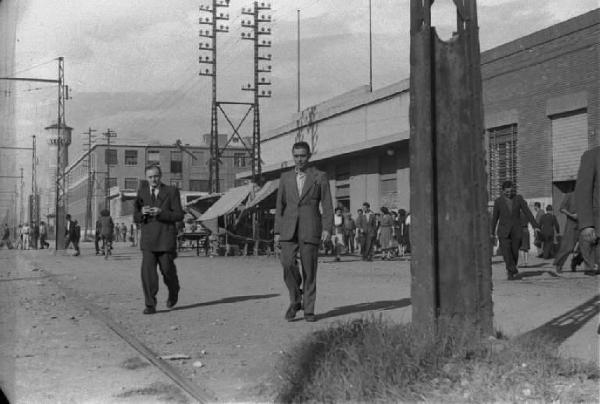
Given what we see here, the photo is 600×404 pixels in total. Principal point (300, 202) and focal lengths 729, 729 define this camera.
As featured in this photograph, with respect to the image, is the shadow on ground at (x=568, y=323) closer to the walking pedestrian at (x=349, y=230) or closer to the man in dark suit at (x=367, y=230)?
the man in dark suit at (x=367, y=230)

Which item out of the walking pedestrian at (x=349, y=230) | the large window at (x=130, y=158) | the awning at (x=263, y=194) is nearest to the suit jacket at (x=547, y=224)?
the walking pedestrian at (x=349, y=230)

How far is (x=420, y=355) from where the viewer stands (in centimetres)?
439

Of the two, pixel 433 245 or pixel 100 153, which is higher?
pixel 100 153

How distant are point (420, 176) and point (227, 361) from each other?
81.5 inches

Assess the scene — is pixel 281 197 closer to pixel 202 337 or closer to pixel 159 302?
pixel 202 337

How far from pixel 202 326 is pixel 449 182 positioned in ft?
11.6

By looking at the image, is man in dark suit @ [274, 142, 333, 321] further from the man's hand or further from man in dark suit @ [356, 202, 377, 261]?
man in dark suit @ [356, 202, 377, 261]

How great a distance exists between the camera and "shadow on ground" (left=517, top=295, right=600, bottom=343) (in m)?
6.26

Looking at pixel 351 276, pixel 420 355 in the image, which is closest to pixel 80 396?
pixel 420 355

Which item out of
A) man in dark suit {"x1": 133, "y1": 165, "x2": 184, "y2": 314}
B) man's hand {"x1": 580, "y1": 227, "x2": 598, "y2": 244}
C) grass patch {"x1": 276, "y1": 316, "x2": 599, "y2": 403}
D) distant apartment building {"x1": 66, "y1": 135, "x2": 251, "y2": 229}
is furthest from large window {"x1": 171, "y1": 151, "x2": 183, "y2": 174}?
grass patch {"x1": 276, "y1": 316, "x2": 599, "y2": 403}

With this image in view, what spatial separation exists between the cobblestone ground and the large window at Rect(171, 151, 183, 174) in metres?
80.1

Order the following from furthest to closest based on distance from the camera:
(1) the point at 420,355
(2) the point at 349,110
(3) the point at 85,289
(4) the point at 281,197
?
(2) the point at 349,110
(3) the point at 85,289
(4) the point at 281,197
(1) the point at 420,355

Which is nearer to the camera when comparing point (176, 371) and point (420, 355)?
point (420, 355)

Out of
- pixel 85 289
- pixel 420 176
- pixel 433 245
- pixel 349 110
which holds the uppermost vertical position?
pixel 349 110
